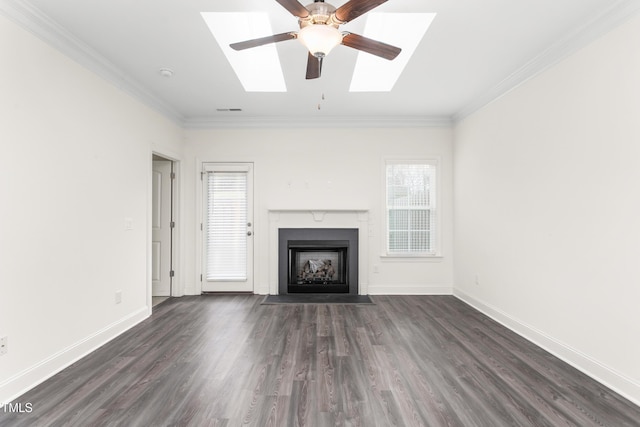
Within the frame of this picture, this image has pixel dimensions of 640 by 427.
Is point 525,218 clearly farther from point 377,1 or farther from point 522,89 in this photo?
point 377,1

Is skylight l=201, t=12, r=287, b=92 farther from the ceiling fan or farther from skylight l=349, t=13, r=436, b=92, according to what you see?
skylight l=349, t=13, r=436, b=92

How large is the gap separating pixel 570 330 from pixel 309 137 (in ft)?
12.7

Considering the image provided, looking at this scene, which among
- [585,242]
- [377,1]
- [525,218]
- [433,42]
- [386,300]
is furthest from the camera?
[386,300]

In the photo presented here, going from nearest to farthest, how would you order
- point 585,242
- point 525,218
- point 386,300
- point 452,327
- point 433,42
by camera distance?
point 585,242 → point 433,42 → point 525,218 → point 452,327 → point 386,300

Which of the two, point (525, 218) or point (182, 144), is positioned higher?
point (182, 144)

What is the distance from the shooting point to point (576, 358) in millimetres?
2518

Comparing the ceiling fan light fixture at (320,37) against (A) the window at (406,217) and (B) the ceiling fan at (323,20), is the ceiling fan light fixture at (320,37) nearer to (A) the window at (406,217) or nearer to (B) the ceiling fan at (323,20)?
(B) the ceiling fan at (323,20)

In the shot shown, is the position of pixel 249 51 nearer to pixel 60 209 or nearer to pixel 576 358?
pixel 60 209

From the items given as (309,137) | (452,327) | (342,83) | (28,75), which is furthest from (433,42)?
(28,75)

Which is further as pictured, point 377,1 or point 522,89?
point 522,89

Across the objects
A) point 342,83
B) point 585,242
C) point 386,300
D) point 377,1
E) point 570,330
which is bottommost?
point 386,300

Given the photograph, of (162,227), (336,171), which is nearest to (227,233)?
(162,227)

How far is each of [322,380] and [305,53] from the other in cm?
281

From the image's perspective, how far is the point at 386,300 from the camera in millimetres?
4465
